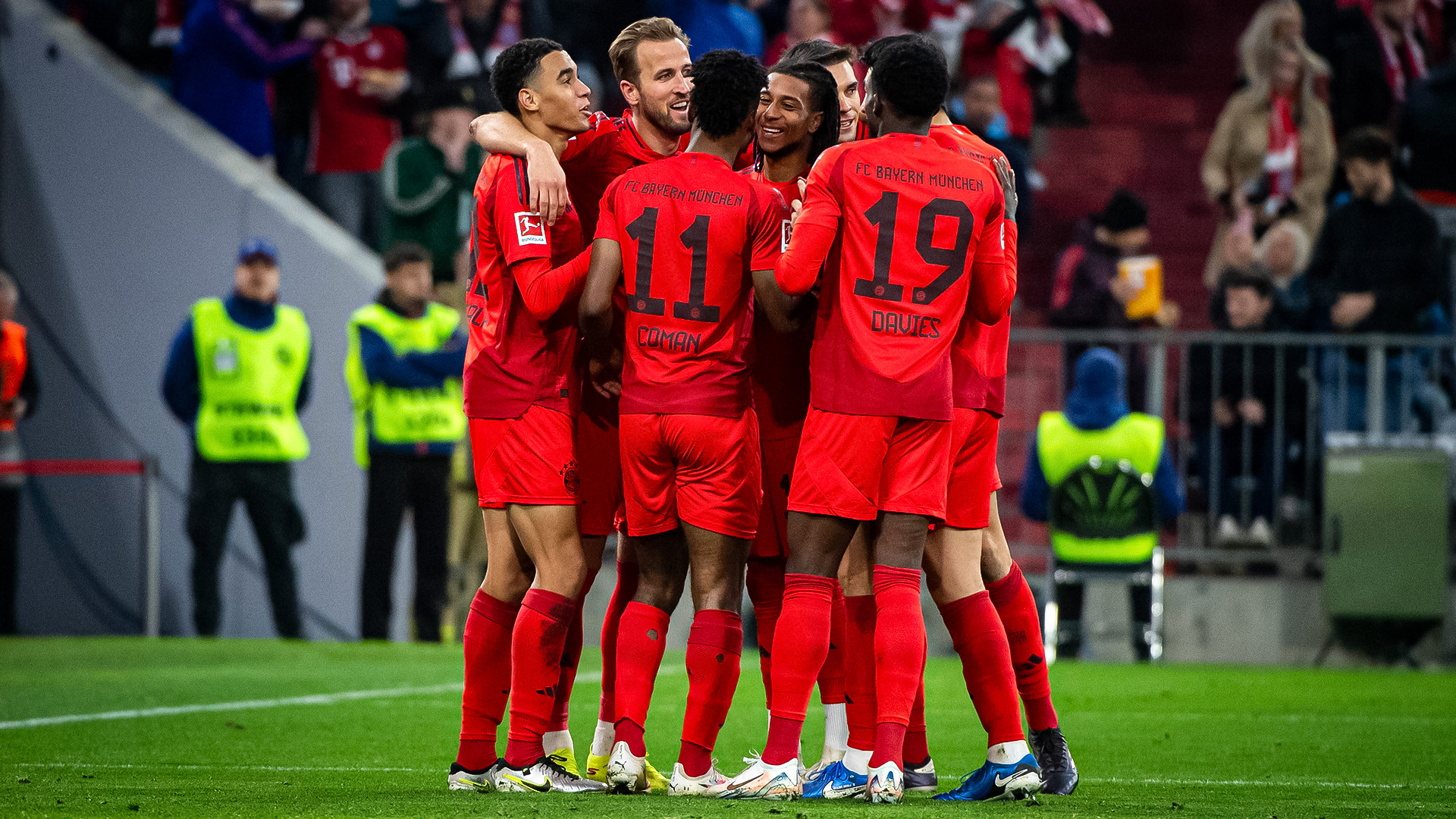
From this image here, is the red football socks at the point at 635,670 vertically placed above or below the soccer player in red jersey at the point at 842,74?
below

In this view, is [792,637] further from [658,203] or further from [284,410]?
[284,410]

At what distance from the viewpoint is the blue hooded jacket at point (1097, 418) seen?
1055cm

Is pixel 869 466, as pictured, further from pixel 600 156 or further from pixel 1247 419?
pixel 1247 419

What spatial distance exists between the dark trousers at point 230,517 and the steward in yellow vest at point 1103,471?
461cm

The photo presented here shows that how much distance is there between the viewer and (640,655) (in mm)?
5020

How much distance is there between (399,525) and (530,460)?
663cm

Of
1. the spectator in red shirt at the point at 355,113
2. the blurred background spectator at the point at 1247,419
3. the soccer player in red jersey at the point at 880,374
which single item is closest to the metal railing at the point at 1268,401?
the blurred background spectator at the point at 1247,419

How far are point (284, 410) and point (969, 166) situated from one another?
764cm

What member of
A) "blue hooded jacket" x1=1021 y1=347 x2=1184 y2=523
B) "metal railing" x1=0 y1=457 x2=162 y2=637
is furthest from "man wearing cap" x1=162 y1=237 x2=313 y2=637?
"blue hooded jacket" x1=1021 y1=347 x2=1184 y2=523

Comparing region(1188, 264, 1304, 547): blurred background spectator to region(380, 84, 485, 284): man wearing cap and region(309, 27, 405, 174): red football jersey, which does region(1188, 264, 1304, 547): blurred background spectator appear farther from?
region(309, 27, 405, 174): red football jersey

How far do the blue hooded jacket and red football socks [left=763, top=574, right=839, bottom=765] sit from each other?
5.85 metres

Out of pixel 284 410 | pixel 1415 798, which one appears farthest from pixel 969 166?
pixel 284 410

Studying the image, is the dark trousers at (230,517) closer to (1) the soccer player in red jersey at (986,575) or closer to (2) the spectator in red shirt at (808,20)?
(2) the spectator in red shirt at (808,20)

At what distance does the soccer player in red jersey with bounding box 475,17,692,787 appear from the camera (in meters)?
5.47
